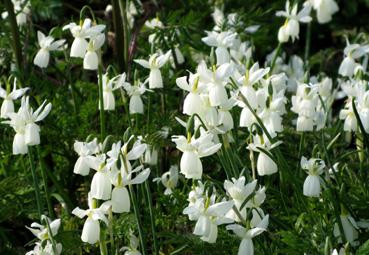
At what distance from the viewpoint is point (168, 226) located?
9.22 ft

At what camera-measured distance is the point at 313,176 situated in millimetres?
2482

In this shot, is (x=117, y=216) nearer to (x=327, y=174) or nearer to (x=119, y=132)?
(x=119, y=132)

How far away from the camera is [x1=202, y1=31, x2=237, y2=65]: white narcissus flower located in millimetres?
2923

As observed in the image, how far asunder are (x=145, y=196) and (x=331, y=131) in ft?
2.36

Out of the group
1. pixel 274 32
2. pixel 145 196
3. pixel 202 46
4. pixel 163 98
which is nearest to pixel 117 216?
pixel 145 196

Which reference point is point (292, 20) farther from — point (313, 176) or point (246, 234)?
point (246, 234)

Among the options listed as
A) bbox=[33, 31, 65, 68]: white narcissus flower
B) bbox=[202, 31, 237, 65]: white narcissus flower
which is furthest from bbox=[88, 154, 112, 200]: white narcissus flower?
bbox=[33, 31, 65, 68]: white narcissus flower

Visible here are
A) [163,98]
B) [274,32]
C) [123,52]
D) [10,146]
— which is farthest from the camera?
[274,32]

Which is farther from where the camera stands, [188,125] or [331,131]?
[331,131]

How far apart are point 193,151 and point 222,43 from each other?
71cm

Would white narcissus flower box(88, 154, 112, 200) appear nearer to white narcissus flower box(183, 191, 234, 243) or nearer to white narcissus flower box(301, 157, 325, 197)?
white narcissus flower box(183, 191, 234, 243)

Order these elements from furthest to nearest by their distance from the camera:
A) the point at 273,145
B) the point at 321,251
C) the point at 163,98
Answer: the point at 163,98
the point at 273,145
the point at 321,251

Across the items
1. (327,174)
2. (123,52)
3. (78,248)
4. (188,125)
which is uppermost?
(123,52)

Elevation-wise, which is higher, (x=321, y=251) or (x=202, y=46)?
(x=202, y=46)
